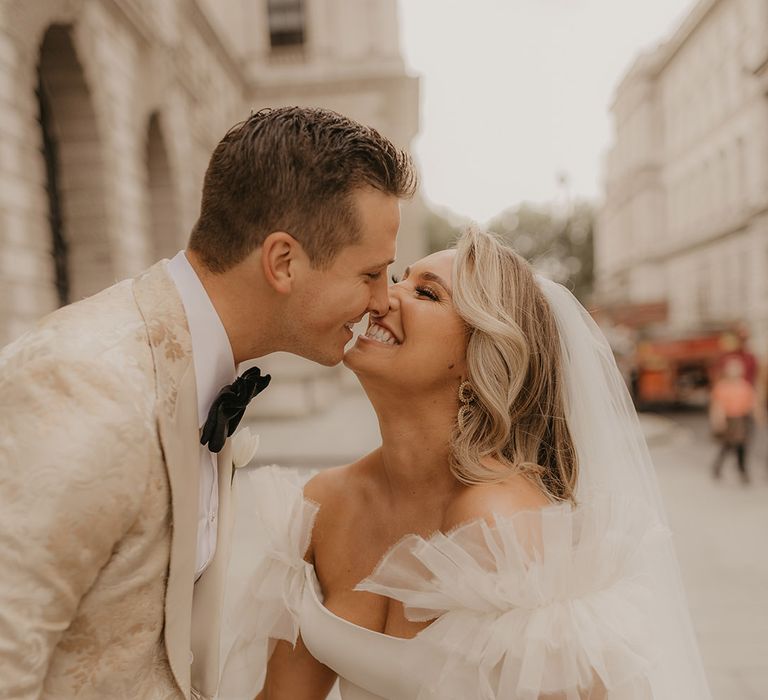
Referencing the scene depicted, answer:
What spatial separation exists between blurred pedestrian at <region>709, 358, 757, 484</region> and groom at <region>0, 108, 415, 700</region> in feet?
25.6

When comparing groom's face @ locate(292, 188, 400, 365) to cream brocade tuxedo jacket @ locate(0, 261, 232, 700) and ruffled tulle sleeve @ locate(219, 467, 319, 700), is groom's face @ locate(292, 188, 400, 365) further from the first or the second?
ruffled tulle sleeve @ locate(219, 467, 319, 700)

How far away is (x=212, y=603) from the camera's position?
1.88m

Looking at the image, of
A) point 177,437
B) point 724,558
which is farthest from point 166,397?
point 724,558

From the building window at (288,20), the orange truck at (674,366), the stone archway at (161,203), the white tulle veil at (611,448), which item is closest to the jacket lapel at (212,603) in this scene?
the white tulle veil at (611,448)

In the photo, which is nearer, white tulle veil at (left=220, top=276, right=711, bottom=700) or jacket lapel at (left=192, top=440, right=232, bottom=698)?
jacket lapel at (left=192, top=440, right=232, bottom=698)

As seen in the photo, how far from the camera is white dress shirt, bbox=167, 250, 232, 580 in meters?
1.65

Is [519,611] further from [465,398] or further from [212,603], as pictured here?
[212,603]

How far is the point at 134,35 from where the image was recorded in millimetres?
9766

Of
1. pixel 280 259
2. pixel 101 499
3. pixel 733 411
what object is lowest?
pixel 733 411

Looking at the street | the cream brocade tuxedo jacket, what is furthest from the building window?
the cream brocade tuxedo jacket

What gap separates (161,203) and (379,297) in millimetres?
11355

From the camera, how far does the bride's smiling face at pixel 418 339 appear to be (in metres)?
2.14

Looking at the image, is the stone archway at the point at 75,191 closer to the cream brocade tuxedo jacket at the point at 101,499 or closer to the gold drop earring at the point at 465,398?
the gold drop earring at the point at 465,398

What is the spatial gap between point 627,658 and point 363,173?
4.66 feet
